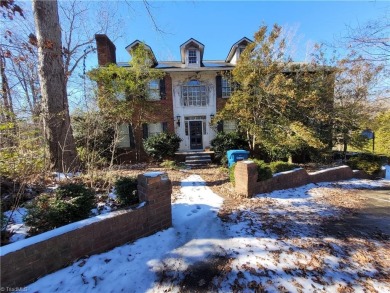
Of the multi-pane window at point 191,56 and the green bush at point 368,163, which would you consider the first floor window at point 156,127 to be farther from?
the green bush at point 368,163

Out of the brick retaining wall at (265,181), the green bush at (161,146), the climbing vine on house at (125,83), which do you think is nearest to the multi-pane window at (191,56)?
the climbing vine on house at (125,83)

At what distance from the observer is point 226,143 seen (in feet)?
33.0

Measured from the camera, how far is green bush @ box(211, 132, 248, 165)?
10089 millimetres

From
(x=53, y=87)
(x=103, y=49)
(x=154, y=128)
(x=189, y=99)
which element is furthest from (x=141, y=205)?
(x=103, y=49)

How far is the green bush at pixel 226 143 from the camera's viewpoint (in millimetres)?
10089

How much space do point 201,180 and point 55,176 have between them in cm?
407

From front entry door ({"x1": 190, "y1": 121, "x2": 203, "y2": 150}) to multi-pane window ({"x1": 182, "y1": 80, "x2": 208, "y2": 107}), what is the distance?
1.25m

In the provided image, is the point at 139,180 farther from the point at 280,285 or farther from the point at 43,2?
the point at 43,2

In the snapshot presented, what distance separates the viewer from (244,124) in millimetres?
9250

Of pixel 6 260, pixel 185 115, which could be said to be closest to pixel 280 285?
pixel 6 260

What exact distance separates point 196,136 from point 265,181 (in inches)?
309

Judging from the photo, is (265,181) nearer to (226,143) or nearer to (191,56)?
(226,143)

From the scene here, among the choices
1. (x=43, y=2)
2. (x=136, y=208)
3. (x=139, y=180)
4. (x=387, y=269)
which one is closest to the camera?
(x=387, y=269)

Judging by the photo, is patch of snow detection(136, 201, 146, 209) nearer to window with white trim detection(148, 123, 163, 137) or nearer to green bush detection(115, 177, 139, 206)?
green bush detection(115, 177, 139, 206)
